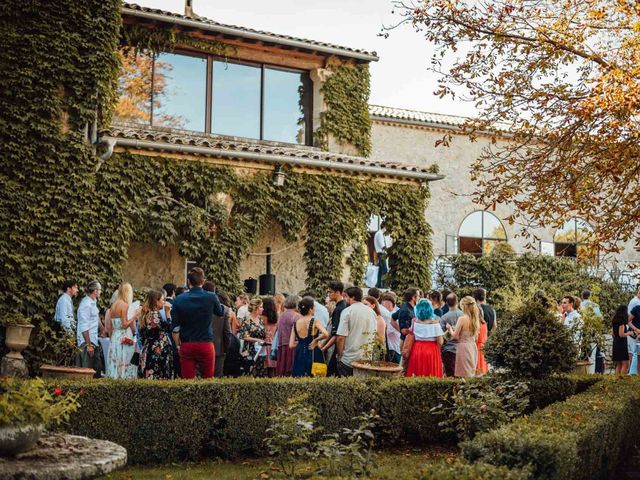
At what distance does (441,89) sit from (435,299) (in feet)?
11.9

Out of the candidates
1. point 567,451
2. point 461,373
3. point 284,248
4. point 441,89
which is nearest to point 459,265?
point 284,248

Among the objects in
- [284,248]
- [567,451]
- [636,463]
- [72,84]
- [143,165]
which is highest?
[72,84]

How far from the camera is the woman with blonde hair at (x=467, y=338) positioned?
1131 cm

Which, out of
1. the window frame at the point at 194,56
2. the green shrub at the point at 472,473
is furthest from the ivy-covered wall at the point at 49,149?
the green shrub at the point at 472,473

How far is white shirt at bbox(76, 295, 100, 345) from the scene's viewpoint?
39.4 ft

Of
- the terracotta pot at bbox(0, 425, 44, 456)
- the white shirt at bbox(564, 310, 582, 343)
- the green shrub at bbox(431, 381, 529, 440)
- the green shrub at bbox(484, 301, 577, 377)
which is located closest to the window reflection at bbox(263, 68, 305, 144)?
the white shirt at bbox(564, 310, 582, 343)

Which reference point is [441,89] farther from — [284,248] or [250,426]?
[284,248]

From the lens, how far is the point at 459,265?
22531 millimetres

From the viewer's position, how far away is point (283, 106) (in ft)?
61.5

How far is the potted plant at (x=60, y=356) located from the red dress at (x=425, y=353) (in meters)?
4.27

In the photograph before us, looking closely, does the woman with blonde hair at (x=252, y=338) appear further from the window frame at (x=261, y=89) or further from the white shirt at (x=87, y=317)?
the window frame at (x=261, y=89)

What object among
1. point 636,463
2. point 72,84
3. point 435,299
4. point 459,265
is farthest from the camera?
point 459,265

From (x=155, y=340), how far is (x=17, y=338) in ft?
9.97

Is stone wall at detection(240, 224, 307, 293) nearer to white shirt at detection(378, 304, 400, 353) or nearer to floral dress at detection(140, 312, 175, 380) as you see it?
white shirt at detection(378, 304, 400, 353)
